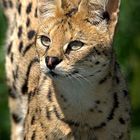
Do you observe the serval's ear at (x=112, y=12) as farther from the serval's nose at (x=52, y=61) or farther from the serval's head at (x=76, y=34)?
the serval's nose at (x=52, y=61)

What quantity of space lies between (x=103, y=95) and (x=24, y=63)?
121 centimetres

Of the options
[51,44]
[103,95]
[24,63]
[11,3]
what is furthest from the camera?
[11,3]

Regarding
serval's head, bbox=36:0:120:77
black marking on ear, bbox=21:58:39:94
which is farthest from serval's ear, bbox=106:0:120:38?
black marking on ear, bbox=21:58:39:94

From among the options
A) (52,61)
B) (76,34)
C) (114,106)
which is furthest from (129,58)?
(52,61)

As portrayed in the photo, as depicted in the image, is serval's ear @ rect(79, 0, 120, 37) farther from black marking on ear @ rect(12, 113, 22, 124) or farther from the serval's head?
black marking on ear @ rect(12, 113, 22, 124)

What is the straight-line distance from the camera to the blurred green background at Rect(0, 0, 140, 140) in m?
8.30

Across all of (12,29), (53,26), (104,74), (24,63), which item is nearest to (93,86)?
(104,74)

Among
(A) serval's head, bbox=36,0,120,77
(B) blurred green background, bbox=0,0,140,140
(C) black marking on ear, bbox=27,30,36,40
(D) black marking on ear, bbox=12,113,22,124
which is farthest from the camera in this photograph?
(B) blurred green background, bbox=0,0,140,140

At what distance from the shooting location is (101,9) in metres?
5.63

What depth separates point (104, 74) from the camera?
18.5 feet

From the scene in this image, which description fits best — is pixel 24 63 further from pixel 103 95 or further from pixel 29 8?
pixel 103 95

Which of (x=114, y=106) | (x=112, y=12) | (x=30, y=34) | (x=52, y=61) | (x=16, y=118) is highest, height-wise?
(x=112, y=12)

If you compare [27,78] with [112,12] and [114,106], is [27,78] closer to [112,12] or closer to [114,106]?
[114,106]

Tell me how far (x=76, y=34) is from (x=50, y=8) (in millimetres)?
297
